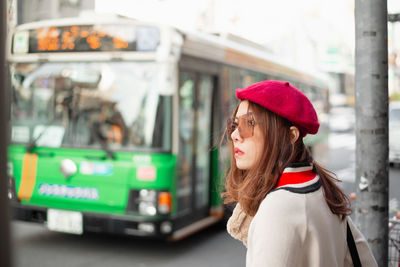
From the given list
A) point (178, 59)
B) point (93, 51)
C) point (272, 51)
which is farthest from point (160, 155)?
point (272, 51)

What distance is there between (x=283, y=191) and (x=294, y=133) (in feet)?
0.78

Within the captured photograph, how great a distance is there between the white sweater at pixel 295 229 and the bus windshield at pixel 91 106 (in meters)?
3.88

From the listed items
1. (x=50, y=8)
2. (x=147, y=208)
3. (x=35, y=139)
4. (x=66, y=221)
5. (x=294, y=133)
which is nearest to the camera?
(x=294, y=133)

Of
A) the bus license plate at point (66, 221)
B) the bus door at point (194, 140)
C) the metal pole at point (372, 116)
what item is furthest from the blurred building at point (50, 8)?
the metal pole at point (372, 116)

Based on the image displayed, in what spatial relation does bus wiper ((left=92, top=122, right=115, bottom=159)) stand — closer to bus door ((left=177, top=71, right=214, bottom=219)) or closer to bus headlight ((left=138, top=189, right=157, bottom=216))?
bus headlight ((left=138, top=189, right=157, bottom=216))

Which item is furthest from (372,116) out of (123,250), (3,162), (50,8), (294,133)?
(50,8)

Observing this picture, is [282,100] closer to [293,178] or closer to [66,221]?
[293,178]

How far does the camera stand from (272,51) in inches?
348

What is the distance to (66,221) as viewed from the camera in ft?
17.5

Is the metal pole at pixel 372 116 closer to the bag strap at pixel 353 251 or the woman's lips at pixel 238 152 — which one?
the bag strap at pixel 353 251

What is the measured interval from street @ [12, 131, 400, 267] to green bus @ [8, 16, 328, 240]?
1.12 feet

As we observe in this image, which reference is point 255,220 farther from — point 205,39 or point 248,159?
point 205,39

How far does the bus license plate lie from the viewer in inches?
208

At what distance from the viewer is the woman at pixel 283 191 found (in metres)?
1.27
